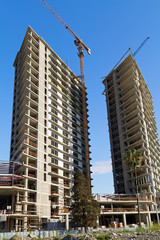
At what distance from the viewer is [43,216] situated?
72188mm

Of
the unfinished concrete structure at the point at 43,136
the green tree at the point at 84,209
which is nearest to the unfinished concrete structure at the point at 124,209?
the unfinished concrete structure at the point at 43,136

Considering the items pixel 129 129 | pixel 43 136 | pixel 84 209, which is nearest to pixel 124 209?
pixel 84 209

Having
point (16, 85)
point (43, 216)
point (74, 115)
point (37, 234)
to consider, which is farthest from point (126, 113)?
point (37, 234)

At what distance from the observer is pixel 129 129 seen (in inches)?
4365

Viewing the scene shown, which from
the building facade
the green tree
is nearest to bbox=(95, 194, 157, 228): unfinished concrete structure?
the building facade

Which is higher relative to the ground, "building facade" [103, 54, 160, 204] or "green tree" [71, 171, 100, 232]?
"building facade" [103, 54, 160, 204]

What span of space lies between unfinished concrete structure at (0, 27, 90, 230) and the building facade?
53.7 feet

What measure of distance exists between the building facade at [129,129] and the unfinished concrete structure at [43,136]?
1636 centimetres

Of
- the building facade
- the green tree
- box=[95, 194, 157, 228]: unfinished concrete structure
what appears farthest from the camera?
the building facade

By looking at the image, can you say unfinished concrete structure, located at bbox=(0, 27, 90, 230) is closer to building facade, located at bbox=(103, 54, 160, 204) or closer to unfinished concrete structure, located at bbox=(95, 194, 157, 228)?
unfinished concrete structure, located at bbox=(95, 194, 157, 228)

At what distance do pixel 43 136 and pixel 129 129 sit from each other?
144ft

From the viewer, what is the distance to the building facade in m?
101

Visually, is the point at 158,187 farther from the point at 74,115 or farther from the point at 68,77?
the point at 68,77

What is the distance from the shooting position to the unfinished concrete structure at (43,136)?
72.5m
